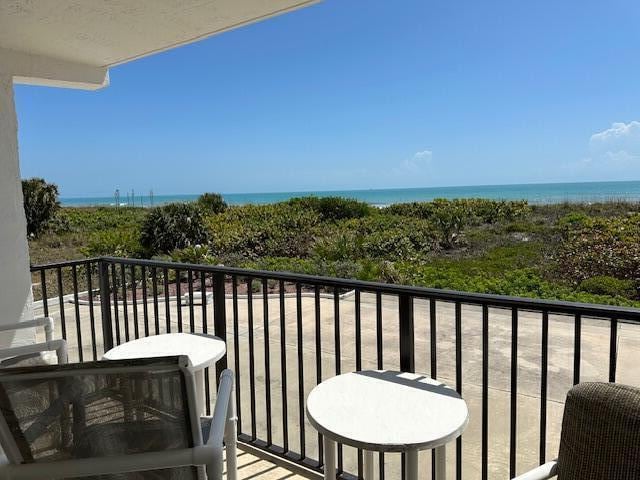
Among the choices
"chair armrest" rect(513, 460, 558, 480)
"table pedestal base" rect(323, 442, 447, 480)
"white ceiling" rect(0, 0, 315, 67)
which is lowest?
"table pedestal base" rect(323, 442, 447, 480)

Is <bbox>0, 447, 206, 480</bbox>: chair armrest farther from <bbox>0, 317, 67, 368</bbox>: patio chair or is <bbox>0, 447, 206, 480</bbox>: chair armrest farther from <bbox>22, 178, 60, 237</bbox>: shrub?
<bbox>22, 178, 60, 237</bbox>: shrub

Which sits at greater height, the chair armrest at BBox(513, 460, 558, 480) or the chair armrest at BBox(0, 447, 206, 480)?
the chair armrest at BBox(0, 447, 206, 480)

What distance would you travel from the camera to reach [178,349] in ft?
6.57

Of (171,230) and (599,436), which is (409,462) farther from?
(171,230)

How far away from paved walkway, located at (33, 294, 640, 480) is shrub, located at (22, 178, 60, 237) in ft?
35.6

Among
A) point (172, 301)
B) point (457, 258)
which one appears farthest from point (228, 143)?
point (172, 301)

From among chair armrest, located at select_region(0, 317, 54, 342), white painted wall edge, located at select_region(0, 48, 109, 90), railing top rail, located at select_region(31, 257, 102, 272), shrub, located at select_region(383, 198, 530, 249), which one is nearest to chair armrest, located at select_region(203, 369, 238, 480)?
chair armrest, located at select_region(0, 317, 54, 342)

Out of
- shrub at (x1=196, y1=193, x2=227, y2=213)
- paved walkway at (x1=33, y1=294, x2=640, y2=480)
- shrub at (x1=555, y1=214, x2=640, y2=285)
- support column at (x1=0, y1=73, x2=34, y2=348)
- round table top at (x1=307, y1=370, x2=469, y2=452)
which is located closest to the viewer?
round table top at (x1=307, y1=370, x2=469, y2=452)

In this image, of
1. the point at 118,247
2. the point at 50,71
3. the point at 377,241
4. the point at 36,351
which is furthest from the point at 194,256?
the point at 36,351

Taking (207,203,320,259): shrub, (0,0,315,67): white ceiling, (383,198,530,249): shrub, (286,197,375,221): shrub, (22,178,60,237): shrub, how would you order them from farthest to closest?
1. (286,197,375,221): shrub
2. (22,178,60,237): shrub
3. (383,198,530,249): shrub
4. (207,203,320,259): shrub
5. (0,0,315,67): white ceiling

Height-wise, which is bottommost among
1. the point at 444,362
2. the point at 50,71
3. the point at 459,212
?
the point at 444,362

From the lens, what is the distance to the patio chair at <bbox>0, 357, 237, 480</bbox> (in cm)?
98

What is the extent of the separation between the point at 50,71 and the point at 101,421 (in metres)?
2.62

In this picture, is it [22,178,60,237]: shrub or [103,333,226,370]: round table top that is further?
[22,178,60,237]: shrub
